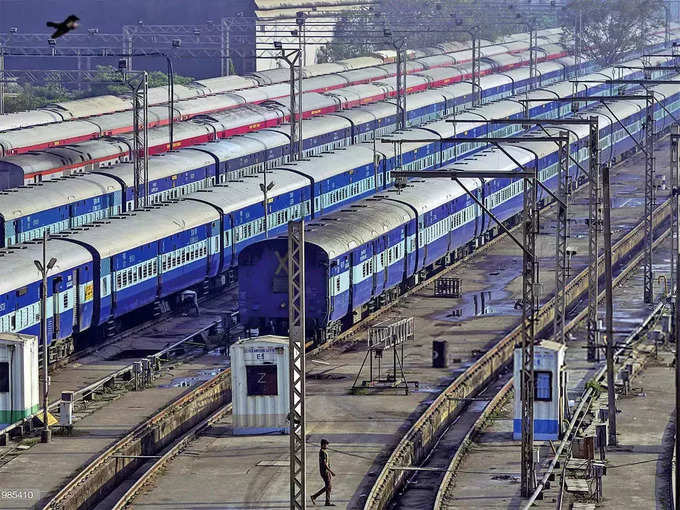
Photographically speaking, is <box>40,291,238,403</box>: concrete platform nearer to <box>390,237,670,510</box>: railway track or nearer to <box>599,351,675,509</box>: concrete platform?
<box>390,237,670,510</box>: railway track

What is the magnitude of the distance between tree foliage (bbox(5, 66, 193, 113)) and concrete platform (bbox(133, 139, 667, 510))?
66779 mm

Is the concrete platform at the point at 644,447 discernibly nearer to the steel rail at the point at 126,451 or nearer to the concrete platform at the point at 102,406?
the steel rail at the point at 126,451

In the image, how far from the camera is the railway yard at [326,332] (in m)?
36.6

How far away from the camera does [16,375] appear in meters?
40.6

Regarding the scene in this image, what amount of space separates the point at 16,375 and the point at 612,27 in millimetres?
→ 143351

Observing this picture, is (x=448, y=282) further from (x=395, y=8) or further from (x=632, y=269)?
(x=395, y=8)

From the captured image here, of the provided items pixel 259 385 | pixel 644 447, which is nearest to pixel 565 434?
pixel 644 447

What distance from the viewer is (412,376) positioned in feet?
159

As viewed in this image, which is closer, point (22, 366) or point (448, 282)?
point (22, 366)

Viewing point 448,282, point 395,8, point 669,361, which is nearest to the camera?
point 669,361

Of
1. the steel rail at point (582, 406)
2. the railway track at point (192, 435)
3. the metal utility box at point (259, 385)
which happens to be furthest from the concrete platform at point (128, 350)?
the steel rail at point (582, 406)

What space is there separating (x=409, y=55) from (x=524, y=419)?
135 meters

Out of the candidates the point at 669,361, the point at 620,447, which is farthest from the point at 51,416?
the point at 669,361

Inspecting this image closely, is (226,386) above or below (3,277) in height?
below
